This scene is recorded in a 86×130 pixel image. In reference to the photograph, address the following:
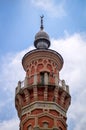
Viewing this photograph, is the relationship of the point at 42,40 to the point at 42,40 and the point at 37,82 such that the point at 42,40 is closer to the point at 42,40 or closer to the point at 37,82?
the point at 42,40

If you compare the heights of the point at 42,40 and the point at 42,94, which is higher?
the point at 42,40

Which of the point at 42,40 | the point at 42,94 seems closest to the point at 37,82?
the point at 42,94

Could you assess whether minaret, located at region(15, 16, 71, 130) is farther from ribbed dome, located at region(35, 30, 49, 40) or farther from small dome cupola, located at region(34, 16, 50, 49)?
ribbed dome, located at region(35, 30, 49, 40)

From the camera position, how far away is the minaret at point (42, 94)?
34.2 m

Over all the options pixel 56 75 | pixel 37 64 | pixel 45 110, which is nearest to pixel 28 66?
pixel 37 64

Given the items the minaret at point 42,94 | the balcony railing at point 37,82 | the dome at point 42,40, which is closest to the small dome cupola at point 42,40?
the dome at point 42,40

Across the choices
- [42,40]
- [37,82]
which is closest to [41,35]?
[42,40]

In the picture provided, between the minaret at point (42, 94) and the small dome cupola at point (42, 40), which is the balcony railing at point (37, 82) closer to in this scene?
the minaret at point (42, 94)

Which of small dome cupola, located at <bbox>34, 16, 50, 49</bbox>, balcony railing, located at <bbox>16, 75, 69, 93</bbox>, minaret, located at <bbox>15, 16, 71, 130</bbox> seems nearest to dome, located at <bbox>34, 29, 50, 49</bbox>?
small dome cupola, located at <bbox>34, 16, 50, 49</bbox>

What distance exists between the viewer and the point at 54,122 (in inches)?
1334

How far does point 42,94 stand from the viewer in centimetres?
3575

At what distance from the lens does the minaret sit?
34188 mm

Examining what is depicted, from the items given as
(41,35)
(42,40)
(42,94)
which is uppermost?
(41,35)

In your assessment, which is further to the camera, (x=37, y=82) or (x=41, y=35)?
(x=41, y=35)
